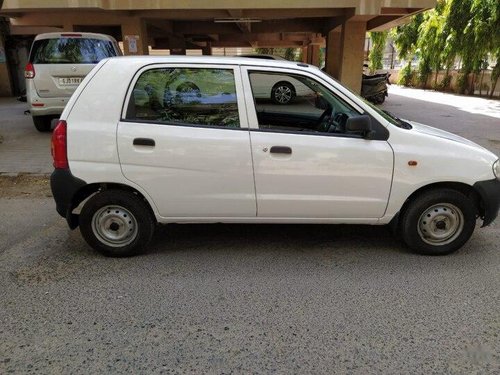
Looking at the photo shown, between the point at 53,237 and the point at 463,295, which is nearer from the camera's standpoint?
the point at 463,295

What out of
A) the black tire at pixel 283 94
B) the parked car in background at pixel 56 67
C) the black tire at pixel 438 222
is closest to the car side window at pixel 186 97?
the black tire at pixel 283 94

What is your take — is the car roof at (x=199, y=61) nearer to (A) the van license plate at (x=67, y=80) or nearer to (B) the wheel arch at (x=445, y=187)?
(B) the wheel arch at (x=445, y=187)

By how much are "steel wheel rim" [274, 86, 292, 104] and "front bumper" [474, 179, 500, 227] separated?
189 centimetres

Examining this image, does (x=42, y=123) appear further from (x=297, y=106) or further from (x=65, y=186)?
(x=297, y=106)

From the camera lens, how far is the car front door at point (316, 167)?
3.82 m

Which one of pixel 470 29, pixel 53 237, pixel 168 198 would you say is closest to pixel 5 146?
pixel 53 237

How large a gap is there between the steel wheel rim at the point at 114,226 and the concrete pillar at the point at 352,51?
33.7 feet

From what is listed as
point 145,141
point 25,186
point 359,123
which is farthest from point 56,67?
point 359,123

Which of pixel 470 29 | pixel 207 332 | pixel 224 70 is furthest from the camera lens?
pixel 470 29

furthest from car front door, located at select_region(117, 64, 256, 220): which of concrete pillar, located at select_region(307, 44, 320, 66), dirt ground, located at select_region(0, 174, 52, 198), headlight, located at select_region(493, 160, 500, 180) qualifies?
concrete pillar, located at select_region(307, 44, 320, 66)

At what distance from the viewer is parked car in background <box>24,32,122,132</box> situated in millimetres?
9211

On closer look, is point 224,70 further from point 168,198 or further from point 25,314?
point 25,314

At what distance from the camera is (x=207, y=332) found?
9.77 feet

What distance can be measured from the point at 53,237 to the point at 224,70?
2.48 meters
